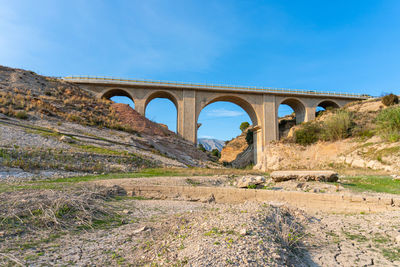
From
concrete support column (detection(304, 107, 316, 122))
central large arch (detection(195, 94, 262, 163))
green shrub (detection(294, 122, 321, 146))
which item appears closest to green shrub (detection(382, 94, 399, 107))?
concrete support column (detection(304, 107, 316, 122))

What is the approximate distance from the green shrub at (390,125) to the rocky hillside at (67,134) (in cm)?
1343

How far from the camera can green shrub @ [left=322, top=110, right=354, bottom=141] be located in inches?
772

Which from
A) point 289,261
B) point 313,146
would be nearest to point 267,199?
point 289,261

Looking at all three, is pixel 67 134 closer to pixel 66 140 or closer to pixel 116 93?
pixel 66 140

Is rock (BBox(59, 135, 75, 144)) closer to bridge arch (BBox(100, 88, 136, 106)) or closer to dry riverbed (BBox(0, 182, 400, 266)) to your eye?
dry riverbed (BBox(0, 182, 400, 266))

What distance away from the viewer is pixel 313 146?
69.2ft

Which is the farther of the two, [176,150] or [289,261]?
[176,150]

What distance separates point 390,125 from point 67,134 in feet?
68.7

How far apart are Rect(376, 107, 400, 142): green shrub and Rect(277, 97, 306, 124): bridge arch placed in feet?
43.6

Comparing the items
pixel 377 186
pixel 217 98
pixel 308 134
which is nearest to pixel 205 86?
pixel 217 98

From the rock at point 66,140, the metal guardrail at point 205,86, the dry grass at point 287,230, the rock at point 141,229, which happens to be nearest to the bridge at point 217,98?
the metal guardrail at point 205,86

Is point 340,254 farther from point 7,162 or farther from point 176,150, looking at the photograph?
point 176,150

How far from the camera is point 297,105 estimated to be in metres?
31.4

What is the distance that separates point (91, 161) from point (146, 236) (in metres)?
8.69
